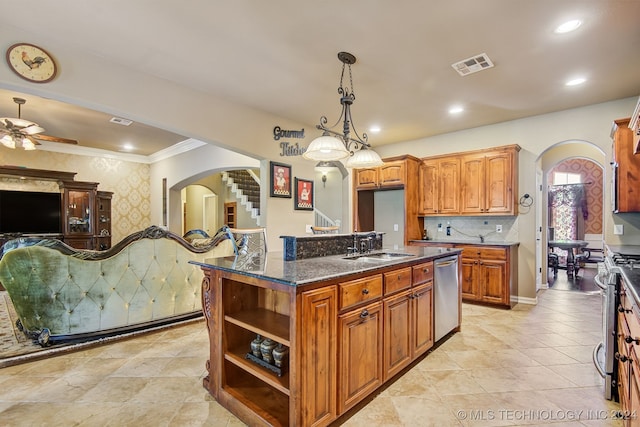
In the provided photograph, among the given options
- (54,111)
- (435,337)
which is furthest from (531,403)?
(54,111)

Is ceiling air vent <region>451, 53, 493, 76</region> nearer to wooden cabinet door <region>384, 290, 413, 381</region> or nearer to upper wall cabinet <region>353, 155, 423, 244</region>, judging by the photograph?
upper wall cabinet <region>353, 155, 423, 244</region>

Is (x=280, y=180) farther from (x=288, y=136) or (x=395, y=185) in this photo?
(x=395, y=185)

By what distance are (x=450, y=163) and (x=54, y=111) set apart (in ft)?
20.9

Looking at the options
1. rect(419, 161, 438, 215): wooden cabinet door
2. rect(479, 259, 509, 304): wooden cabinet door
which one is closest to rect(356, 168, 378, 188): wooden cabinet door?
rect(419, 161, 438, 215): wooden cabinet door

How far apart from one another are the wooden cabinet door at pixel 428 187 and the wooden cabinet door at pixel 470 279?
3.62 ft

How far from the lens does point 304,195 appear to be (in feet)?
16.8

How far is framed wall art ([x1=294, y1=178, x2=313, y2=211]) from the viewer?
196 inches

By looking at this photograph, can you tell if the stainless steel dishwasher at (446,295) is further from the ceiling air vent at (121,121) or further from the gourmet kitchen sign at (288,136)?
the ceiling air vent at (121,121)

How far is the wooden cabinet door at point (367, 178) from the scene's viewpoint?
5.77 metres

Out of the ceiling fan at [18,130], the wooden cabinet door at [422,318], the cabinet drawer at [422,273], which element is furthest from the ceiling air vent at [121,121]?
the wooden cabinet door at [422,318]

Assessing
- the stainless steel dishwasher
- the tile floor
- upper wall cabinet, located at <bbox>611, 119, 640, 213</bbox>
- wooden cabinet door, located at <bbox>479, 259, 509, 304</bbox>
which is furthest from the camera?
wooden cabinet door, located at <bbox>479, 259, 509, 304</bbox>

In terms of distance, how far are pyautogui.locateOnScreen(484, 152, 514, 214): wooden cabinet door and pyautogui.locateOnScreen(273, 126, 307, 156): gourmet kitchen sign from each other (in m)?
3.01

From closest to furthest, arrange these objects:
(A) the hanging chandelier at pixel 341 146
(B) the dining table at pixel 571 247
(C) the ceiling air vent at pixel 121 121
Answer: (A) the hanging chandelier at pixel 341 146 → (C) the ceiling air vent at pixel 121 121 → (B) the dining table at pixel 571 247

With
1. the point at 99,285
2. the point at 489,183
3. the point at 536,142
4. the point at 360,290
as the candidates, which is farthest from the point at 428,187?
the point at 99,285
